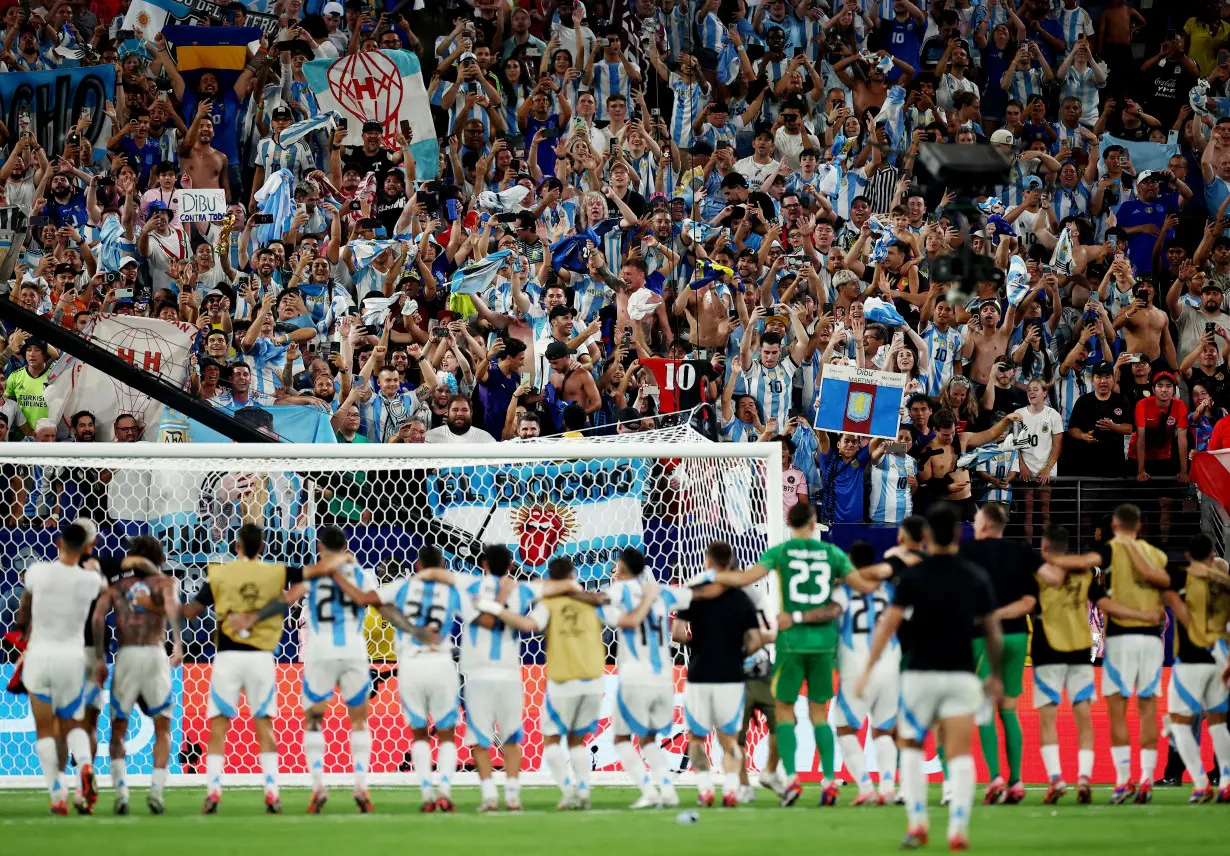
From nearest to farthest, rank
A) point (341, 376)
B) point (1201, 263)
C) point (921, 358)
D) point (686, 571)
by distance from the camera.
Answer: point (686, 571) < point (341, 376) < point (921, 358) < point (1201, 263)

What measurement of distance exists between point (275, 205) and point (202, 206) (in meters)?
0.78

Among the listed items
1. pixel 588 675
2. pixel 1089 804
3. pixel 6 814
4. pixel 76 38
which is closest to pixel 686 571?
pixel 588 675

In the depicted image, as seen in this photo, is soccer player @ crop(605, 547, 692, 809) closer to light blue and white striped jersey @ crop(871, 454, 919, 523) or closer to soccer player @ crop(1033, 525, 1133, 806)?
soccer player @ crop(1033, 525, 1133, 806)

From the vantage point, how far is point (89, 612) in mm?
12023

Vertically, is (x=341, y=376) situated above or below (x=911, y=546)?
above

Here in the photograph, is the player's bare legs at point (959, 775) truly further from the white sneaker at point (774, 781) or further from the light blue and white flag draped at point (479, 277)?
the light blue and white flag draped at point (479, 277)

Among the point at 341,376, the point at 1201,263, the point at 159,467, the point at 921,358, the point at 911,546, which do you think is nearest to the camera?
the point at 911,546

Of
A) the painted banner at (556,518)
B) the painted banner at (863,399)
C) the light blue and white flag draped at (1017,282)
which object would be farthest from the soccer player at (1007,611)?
the light blue and white flag draped at (1017,282)

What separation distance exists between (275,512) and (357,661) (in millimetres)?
3535

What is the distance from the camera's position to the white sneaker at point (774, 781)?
12.1 m

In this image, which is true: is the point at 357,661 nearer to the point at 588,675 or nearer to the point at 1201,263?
the point at 588,675

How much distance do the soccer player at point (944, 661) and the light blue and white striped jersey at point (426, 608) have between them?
356cm

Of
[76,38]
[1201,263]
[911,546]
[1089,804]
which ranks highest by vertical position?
[76,38]

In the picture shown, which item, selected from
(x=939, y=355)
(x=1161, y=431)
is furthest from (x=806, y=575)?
(x=1161, y=431)
